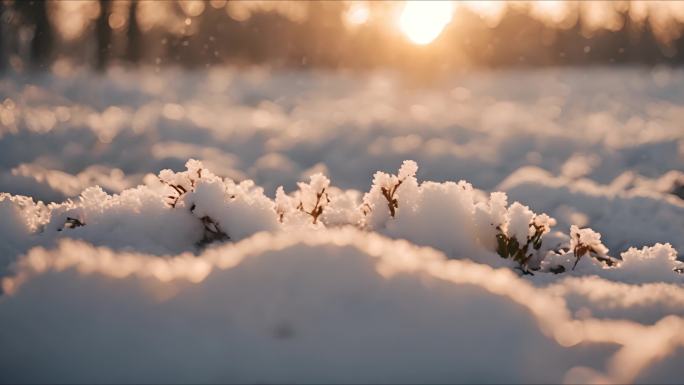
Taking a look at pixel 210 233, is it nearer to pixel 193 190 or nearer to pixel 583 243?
pixel 193 190

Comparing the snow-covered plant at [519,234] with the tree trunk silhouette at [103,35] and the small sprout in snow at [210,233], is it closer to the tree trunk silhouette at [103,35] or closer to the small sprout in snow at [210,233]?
the small sprout in snow at [210,233]

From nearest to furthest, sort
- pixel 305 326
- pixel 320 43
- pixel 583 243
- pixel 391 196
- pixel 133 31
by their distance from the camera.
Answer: pixel 305 326 → pixel 583 243 → pixel 391 196 → pixel 133 31 → pixel 320 43

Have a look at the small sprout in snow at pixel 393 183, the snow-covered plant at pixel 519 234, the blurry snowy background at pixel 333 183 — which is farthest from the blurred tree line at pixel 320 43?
the snow-covered plant at pixel 519 234

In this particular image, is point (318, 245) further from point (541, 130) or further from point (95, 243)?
point (541, 130)

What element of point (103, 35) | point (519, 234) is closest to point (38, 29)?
point (103, 35)

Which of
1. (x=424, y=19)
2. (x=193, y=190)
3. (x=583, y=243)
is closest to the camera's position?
(x=193, y=190)

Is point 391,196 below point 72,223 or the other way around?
the other way around
